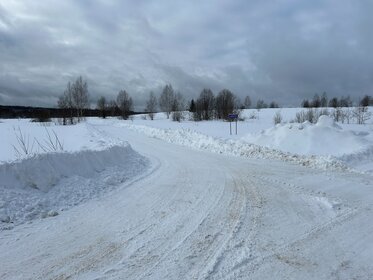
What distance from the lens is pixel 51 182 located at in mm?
8820

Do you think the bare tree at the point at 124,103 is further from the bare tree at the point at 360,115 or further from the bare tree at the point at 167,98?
the bare tree at the point at 360,115

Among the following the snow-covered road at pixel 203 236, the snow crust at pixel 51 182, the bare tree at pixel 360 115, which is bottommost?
the snow-covered road at pixel 203 236

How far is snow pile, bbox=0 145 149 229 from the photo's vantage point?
7.10 m

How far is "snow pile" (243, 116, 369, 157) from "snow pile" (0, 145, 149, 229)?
30.4 feet

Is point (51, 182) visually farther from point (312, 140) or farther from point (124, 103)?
point (124, 103)

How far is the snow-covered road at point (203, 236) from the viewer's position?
4.80 meters

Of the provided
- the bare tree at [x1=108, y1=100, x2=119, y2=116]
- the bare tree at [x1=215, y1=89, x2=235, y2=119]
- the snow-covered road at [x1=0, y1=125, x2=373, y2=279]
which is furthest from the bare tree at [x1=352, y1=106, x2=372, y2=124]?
the bare tree at [x1=108, y1=100, x2=119, y2=116]

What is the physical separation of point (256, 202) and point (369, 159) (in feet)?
34.6

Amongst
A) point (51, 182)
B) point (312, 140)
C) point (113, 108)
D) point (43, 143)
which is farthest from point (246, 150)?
point (113, 108)

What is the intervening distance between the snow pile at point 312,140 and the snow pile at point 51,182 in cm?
927

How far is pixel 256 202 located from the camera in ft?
27.1

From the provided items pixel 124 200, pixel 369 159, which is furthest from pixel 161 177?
pixel 369 159

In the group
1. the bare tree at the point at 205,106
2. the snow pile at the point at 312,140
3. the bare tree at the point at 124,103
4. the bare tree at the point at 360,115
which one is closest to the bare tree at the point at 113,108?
the bare tree at the point at 124,103

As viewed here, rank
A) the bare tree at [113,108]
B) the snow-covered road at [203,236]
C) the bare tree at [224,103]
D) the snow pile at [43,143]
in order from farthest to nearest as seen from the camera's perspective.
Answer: the bare tree at [113,108]
the bare tree at [224,103]
the snow pile at [43,143]
the snow-covered road at [203,236]
